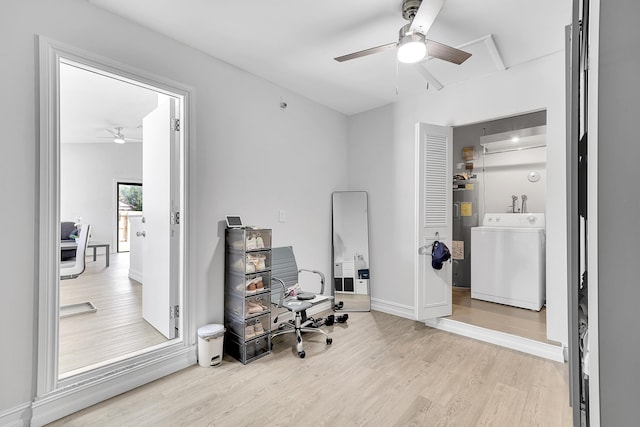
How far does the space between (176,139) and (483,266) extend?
3.99 m

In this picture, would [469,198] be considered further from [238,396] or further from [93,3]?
[93,3]

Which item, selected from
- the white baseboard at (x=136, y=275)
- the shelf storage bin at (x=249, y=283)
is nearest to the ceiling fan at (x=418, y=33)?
the shelf storage bin at (x=249, y=283)

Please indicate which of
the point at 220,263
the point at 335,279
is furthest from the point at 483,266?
the point at 220,263

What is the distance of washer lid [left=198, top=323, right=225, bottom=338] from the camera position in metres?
2.47

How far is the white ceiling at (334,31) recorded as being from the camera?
80.4 inches

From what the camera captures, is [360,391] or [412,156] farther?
[412,156]

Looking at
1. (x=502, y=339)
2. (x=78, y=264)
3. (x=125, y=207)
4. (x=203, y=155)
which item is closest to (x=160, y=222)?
(x=203, y=155)

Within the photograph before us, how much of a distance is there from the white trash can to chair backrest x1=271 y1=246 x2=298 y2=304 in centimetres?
70

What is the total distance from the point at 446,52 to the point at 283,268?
244 cm

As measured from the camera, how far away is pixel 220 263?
279cm

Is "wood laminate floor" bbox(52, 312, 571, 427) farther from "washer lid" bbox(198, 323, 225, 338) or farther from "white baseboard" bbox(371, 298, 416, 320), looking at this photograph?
"white baseboard" bbox(371, 298, 416, 320)

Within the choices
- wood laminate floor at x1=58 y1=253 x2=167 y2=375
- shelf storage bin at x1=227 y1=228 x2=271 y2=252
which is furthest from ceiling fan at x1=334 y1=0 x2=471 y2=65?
wood laminate floor at x1=58 y1=253 x2=167 y2=375

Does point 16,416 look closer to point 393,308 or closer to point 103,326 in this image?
point 103,326

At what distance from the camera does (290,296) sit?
10.1 feet
